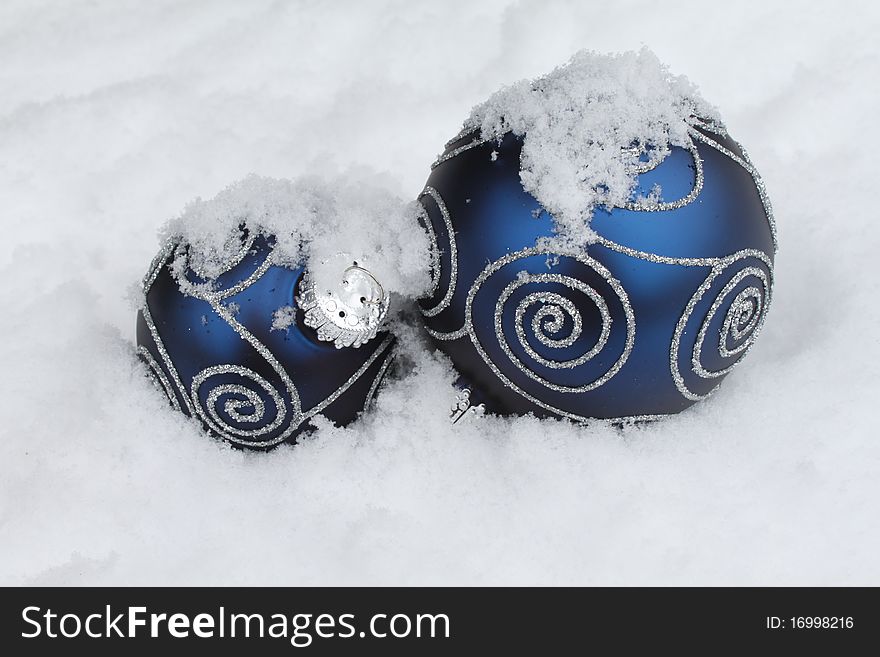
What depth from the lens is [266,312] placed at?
57.9 inches

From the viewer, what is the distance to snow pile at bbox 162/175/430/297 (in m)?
1.48

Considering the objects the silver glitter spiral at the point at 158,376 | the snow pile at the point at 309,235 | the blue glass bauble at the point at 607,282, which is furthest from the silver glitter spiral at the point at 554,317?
the silver glitter spiral at the point at 158,376

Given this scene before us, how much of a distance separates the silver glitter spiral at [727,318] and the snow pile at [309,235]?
384 millimetres

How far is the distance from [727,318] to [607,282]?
209 mm

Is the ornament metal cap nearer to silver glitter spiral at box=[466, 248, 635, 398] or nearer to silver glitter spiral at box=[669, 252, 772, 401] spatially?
silver glitter spiral at box=[466, 248, 635, 398]

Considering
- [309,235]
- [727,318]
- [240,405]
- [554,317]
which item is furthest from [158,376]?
[727,318]

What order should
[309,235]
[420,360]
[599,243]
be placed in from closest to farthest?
[599,243] → [309,235] → [420,360]

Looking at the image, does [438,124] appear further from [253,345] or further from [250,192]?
[253,345]

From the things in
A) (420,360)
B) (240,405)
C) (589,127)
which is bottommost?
(240,405)

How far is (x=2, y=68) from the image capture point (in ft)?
7.91

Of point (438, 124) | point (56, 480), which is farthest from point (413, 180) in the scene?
point (56, 480)

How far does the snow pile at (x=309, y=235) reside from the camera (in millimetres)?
1479

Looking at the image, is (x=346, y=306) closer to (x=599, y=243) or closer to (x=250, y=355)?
(x=250, y=355)
